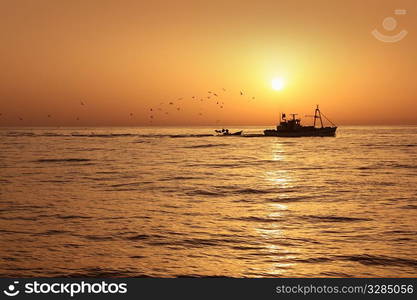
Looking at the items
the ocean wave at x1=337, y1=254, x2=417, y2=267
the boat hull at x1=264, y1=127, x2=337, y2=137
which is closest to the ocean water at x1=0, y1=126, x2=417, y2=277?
the ocean wave at x1=337, y1=254, x2=417, y2=267

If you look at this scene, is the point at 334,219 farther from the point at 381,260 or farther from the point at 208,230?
the point at 381,260

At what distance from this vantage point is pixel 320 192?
3603cm

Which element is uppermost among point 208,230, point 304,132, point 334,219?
point 304,132

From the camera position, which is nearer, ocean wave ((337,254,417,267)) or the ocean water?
the ocean water

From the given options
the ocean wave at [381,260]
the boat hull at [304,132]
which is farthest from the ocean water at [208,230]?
the boat hull at [304,132]

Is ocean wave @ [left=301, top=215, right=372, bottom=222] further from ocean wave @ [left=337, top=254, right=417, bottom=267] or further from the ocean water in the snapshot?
ocean wave @ [left=337, top=254, right=417, bottom=267]

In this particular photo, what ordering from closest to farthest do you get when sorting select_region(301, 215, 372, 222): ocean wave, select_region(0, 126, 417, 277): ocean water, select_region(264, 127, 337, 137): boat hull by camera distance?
1. select_region(0, 126, 417, 277): ocean water
2. select_region(301, 215, 372, 222): ocean wave
3. select_region(264, 127, 337, 137): boat hull

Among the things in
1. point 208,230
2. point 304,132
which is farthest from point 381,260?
point 304,132

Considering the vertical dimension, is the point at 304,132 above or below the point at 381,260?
above

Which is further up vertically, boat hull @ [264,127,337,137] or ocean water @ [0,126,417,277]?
boat hull @ [264,127,337,137]

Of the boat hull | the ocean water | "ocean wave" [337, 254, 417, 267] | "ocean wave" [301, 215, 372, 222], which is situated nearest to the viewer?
the ocean water

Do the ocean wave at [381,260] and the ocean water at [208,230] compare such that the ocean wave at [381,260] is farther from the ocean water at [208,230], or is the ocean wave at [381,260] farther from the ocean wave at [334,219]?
the ocean wave at [334,219]

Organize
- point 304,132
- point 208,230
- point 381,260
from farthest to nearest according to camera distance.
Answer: point 304,132 → point 208,230 → point 381,260

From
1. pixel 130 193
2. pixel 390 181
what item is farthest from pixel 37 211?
pixel 390 181
